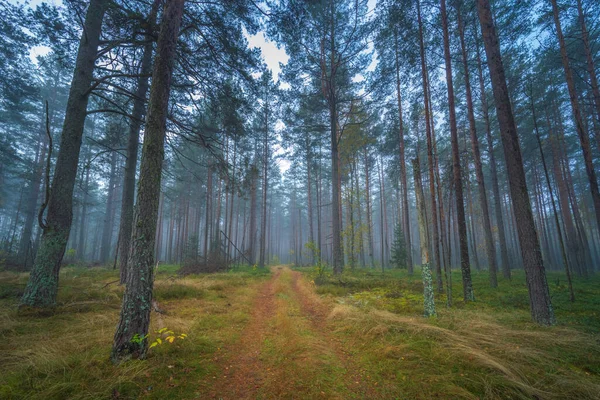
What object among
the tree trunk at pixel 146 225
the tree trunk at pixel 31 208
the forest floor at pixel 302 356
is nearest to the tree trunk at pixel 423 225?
the forest floor at pixel 302 356

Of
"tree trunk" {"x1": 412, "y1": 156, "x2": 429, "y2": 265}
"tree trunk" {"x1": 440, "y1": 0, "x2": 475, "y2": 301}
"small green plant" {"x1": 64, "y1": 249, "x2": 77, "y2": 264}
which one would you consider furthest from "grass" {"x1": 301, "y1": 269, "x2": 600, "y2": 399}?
"small green plant" {"x1": 64, "y1": 249, "x2": 77, "y2": 264}

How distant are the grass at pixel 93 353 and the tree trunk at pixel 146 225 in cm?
31

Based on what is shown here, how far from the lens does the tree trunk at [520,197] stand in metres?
5.26

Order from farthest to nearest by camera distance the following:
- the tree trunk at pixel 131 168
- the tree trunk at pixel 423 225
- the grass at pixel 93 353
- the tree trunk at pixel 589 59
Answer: the tree trunk at pixel 589 59
the tree trunk at pixel 131 168
the tree trunk at pixel 423 225
the grass at pixel 93 353

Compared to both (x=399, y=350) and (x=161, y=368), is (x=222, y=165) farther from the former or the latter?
(x=399, y=350)

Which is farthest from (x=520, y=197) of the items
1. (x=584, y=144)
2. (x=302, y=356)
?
(x=584, y=144)

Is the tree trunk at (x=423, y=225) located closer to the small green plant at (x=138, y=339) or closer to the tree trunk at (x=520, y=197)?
the tree trunk at (x=520, y=197)

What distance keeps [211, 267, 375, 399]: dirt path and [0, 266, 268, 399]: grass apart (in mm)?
352

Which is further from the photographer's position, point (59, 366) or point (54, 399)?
point (59, 366)

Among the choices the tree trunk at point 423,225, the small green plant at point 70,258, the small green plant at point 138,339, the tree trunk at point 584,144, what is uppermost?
the tree trunk at point 584,144

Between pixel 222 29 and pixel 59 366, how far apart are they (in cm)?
794

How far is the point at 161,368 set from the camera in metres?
3.01

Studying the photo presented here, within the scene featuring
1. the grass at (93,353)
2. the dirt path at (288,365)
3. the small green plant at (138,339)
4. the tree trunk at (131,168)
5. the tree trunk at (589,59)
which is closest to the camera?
the grass at (93,353)

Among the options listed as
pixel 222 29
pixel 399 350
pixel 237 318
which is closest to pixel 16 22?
pixel 222 29
